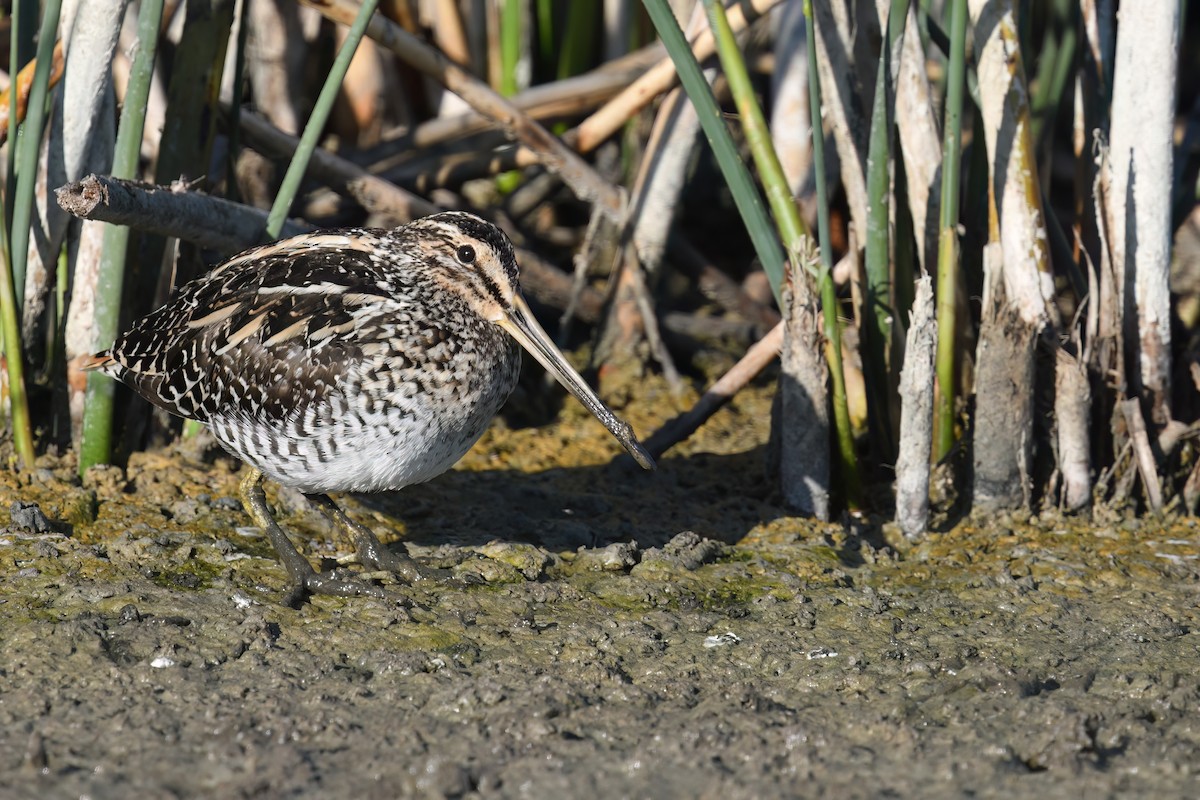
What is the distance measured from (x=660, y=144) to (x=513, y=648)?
105 inches

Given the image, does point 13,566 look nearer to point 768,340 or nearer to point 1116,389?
point 768,340

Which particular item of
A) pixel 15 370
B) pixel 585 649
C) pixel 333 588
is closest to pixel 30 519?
pixel 15 370

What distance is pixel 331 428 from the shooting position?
3.83 metres

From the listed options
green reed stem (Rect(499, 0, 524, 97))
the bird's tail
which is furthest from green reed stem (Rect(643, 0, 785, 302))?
green reed stem (Rect(499, 0, 524, 97))

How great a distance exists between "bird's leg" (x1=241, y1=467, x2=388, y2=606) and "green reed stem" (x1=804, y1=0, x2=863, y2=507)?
1.59 m

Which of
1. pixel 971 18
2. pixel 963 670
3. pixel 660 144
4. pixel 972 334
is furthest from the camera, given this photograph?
pixel 660 144

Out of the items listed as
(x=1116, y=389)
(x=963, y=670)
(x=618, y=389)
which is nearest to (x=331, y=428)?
(x=963, y=670)

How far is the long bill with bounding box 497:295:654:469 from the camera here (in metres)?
4.10

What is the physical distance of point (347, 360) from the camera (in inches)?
151

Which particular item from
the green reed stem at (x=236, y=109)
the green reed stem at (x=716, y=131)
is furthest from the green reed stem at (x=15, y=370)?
the green reed stem at (x=716, y=131)

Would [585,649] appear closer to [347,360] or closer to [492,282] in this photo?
[347,360]

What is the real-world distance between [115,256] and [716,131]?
190cm

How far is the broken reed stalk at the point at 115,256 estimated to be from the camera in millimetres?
4070

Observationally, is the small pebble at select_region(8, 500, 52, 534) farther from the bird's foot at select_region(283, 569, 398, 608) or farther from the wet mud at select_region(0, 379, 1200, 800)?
the bird's foot at select_region(283, 569, 398, 608)
